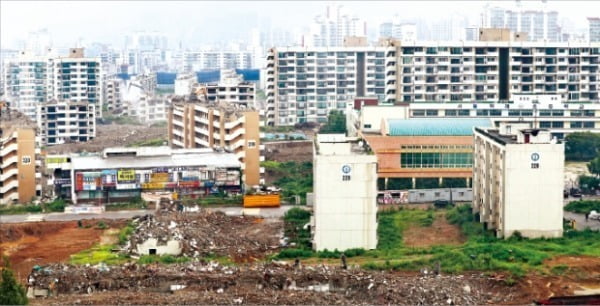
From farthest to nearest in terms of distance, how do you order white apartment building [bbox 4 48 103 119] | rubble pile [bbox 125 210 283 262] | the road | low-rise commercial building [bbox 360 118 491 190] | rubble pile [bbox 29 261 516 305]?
white apartment building [bbox 4 48 103 119] → low-rise commercial building [bbox 360 118 491 190] → the road → rubble pile [bbox 125 210 283 262] → rubble pile [bbox 29 261 516 305]

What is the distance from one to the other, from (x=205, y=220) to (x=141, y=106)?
928 inches

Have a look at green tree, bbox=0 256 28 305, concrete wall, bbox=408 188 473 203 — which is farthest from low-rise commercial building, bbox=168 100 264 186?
green tree, bbox=0 256 28 305

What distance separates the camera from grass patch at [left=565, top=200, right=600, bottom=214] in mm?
19406

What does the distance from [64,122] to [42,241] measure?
16.1 metres

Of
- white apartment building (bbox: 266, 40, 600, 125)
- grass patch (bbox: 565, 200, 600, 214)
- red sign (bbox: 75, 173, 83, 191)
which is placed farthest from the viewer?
white apartment building (bbox: 266, 40, 600, 125)

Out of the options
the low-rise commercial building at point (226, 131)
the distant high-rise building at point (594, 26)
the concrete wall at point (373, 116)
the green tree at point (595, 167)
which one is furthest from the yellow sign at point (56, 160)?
the distant high-rise building at point (594, 26)

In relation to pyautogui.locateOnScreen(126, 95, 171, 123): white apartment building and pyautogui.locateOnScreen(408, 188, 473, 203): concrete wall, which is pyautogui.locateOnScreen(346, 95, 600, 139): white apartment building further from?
pyautogui.locateOnScreen(126, 95, 171, 123): white apartment building

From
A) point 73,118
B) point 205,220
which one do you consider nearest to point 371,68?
point 73,118

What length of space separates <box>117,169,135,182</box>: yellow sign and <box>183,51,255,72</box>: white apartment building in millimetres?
37511

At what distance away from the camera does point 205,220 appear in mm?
18547

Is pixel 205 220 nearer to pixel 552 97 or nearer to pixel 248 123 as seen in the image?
pixel 248 123

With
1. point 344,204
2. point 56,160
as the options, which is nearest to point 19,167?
point 56,160

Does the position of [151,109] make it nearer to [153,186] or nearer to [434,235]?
[153,186]

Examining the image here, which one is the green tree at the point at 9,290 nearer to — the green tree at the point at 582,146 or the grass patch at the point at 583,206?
the grass patch at the point at 583,206
